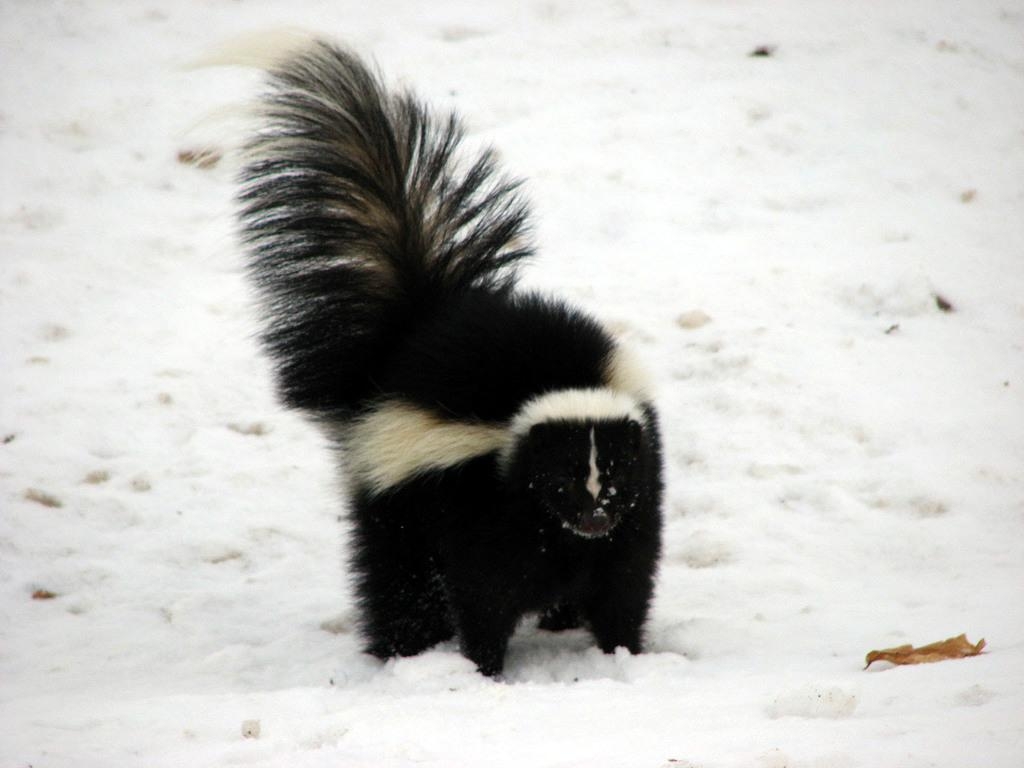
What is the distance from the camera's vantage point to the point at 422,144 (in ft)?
14.8

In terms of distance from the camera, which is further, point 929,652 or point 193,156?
point 193,156

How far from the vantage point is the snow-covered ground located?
3.25 metres

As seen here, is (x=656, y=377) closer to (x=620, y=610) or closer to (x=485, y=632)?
(x=620, y=610)

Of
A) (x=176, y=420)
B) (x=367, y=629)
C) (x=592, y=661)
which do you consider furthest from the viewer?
(x=176, y=420)

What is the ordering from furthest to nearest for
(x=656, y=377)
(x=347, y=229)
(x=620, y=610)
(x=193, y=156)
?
(x=193, y=156)
(x=656, y=377)
(x=347, y=229)
(x=620, y=610)

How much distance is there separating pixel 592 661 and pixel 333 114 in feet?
7.46

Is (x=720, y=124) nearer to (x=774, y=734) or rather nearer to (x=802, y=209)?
(x=802, y=209)

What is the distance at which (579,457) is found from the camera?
373 cm

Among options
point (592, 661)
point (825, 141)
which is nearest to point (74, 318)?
point (592, 661)

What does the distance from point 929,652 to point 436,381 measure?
1.82 metres

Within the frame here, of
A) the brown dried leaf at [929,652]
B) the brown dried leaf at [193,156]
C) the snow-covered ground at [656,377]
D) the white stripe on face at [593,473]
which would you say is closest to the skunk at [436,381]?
the white stripe on face at [593,473]

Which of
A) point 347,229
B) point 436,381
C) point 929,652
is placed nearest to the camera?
point 929,652

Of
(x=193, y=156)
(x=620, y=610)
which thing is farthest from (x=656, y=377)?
(x=193, y=156)

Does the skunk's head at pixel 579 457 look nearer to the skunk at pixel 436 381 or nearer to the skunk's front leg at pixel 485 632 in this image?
the skunk at pixel 436 381
